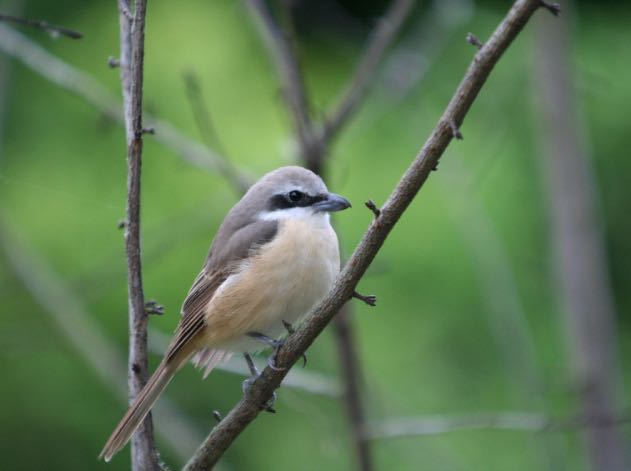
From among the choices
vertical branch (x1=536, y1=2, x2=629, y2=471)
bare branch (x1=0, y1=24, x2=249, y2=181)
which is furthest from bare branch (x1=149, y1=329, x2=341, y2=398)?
vertical branch (x1=536, y1=2, x2=629, y2=471)

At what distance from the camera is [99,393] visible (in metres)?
6.64

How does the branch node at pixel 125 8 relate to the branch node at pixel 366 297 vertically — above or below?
above

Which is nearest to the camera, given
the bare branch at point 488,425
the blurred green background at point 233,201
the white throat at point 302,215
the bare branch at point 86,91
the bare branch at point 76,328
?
the white throat at point 302,215

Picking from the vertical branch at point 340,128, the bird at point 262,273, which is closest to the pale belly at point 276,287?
the bird at point 262,273

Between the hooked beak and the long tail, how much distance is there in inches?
35.1

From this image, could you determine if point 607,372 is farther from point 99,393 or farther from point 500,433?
point 99,393

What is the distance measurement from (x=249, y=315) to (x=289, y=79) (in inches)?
51.9

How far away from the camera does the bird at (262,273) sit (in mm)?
3795

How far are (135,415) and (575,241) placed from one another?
3475mm

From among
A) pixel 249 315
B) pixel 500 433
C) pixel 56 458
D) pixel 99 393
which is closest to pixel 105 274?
pixel 99 393

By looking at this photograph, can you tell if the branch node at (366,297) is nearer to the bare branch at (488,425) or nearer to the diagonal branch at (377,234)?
the diagonal branch at (377,234)

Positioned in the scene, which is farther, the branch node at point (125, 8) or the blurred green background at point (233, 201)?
the blurred green background at point (233, 201)

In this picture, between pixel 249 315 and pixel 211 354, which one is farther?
pixel 211 354

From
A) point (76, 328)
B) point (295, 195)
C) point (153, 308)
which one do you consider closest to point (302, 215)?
point (295, 195)
